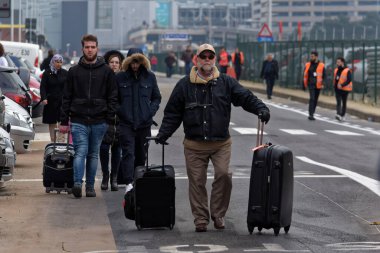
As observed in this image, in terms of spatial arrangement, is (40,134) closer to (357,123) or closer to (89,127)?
(357,123)

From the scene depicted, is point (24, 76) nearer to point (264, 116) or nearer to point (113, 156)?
point (113, 156)

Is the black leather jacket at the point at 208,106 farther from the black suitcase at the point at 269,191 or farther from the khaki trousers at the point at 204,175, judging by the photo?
the black suitcase at the point at 269,191

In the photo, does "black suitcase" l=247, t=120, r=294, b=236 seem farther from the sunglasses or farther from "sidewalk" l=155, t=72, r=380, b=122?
"sidewalk" l=155, t=72, r=380, b=122

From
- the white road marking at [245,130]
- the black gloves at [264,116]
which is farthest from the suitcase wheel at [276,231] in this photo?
the white road marking at [245,130]

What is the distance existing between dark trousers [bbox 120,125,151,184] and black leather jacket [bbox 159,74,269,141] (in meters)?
2.12

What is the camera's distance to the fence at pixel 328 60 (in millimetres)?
42656

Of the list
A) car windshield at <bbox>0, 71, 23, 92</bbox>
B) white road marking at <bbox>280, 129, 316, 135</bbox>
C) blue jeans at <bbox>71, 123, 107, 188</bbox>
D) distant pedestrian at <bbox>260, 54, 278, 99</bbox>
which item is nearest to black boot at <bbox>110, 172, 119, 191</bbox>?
blue jeans at <bbox>71, 123, 107, 188</bbox>

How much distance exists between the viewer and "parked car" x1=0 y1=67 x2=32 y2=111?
2479 centimetres

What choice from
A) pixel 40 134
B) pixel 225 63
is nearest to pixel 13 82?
pixel 40 134

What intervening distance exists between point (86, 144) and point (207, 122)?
8.89ft

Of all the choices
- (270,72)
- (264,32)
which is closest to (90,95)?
(270,72)

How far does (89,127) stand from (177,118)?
7.72 ft

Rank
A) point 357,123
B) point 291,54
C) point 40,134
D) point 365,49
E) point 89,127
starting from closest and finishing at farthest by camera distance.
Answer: point 89,127 → point 40,134 → point 357,123 → point 365,49 → point 291,54

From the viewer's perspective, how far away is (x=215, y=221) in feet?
41.9
